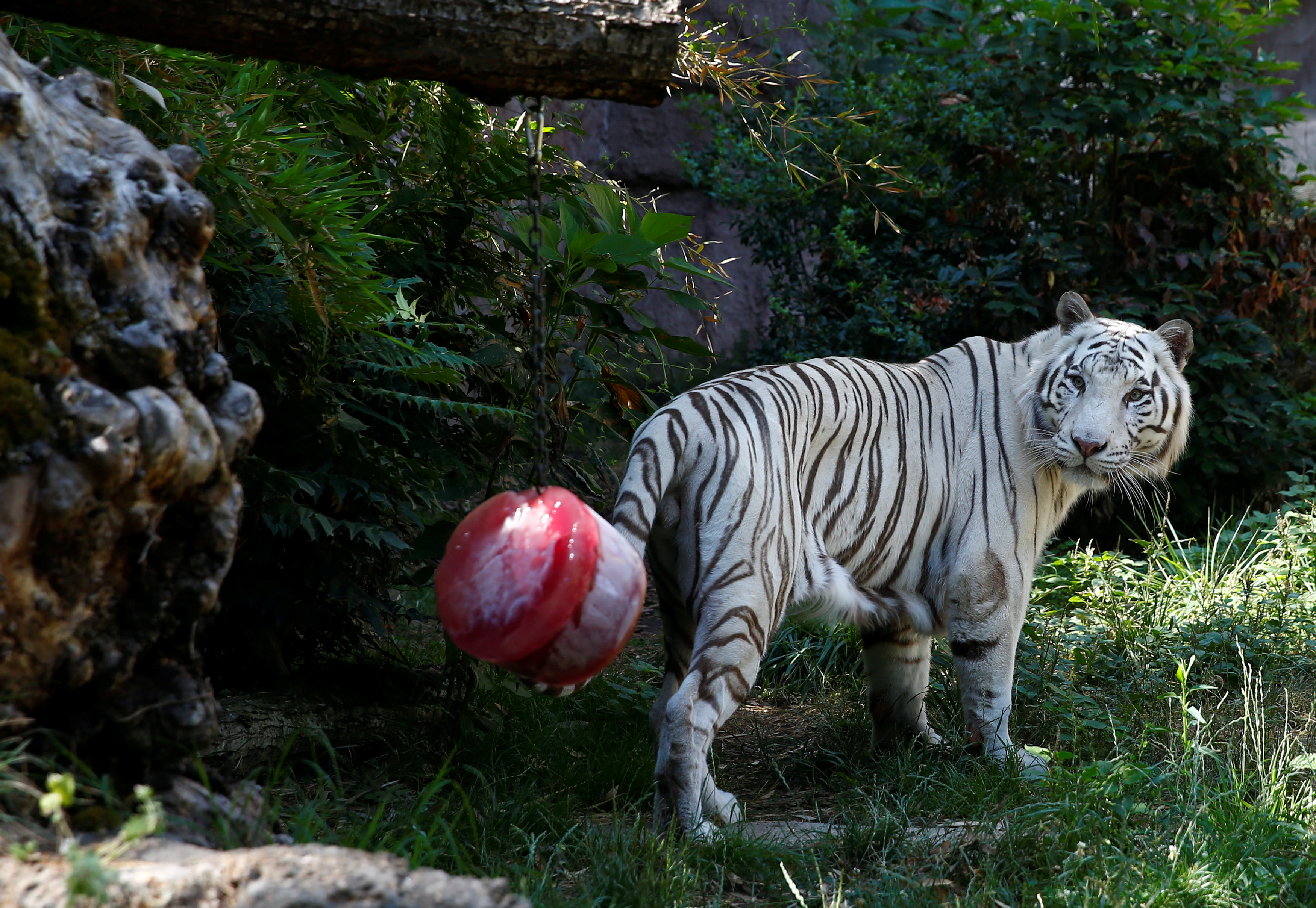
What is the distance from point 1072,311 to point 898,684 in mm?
1545

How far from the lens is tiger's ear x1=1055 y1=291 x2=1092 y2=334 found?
419 cm

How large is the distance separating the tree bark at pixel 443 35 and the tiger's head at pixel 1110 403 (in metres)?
2.11

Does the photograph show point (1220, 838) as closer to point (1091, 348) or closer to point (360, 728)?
point (1091, 348)

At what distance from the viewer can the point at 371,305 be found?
3080 mm

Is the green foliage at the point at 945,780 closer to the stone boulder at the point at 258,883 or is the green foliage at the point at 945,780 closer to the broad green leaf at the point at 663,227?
the stone boulder at the point at 258,883

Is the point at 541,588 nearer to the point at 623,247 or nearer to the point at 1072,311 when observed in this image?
the point at 623,247

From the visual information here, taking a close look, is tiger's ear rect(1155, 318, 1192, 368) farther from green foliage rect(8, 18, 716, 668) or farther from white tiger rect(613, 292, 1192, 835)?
green foliage rect(8, 18, 716, 668)

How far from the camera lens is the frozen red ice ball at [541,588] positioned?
210 cm

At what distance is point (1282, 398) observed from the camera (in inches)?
248

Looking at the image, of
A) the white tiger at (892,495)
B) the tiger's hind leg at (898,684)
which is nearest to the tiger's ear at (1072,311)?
the white tiger at (892,495)

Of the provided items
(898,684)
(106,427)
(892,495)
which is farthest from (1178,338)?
(106,427)

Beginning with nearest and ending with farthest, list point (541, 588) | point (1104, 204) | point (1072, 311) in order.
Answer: point (541, 588), point (1072, 311), point (1104, 204)

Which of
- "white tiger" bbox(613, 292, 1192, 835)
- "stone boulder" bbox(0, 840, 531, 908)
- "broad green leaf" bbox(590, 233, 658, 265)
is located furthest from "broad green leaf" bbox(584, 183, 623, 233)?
"stone boulder" bbox(0, 840, 531, 908)

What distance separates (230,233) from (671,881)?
2.09 metres
